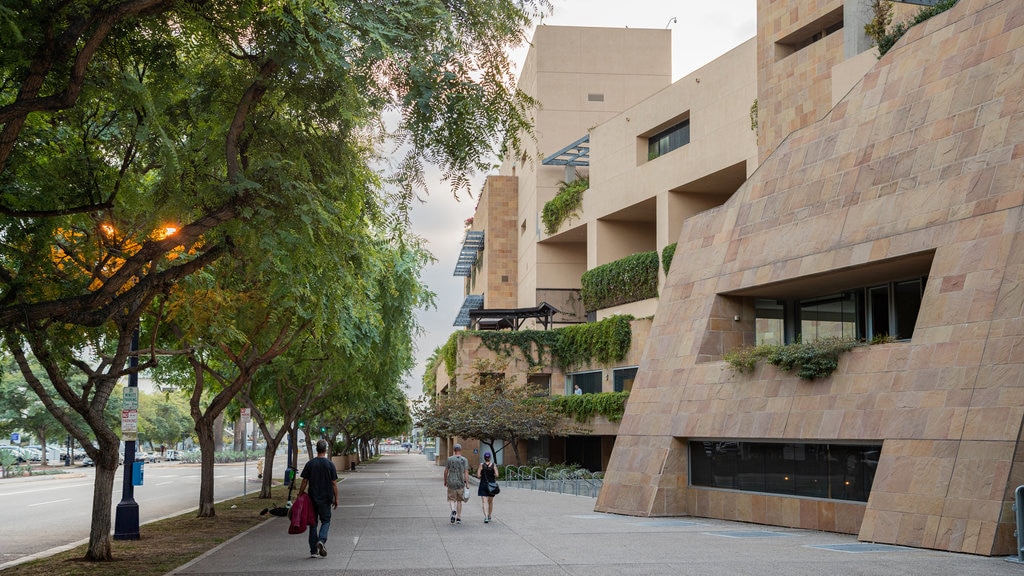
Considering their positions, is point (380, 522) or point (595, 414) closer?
point (380, 522)

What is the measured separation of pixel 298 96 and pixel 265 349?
508 inches

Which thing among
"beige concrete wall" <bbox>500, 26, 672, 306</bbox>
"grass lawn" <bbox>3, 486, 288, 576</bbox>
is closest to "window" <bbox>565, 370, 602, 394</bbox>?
"beige concrete wall" <bbox>500, 26, 672, 306</bbox>

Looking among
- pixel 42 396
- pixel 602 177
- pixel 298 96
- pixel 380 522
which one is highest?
pixel 602 177

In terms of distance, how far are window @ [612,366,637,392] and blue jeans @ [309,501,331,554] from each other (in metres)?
24.1

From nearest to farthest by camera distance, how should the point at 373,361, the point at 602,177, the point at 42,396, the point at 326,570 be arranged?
the point at 326,570
the point at 42,396
the point at 373,361
the point at 602,177

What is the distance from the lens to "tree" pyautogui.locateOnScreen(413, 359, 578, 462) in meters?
37.8

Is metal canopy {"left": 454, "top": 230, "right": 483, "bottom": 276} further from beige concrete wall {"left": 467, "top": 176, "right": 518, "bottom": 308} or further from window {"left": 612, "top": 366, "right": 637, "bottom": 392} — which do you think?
window {"left": 612, "top": 366, "right": 637, "bottom": 392}

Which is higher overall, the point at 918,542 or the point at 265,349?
the point at 265,349

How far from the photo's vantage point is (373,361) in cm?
2709

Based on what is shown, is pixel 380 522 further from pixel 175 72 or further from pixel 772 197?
pixel 175 72

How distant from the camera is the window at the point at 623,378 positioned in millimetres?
38156

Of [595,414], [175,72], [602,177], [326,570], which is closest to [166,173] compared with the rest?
[175,72]

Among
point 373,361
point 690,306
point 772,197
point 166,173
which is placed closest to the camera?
point 166,173

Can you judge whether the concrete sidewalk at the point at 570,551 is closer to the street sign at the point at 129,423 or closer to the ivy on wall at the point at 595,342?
the street sign at the point at 129,423
